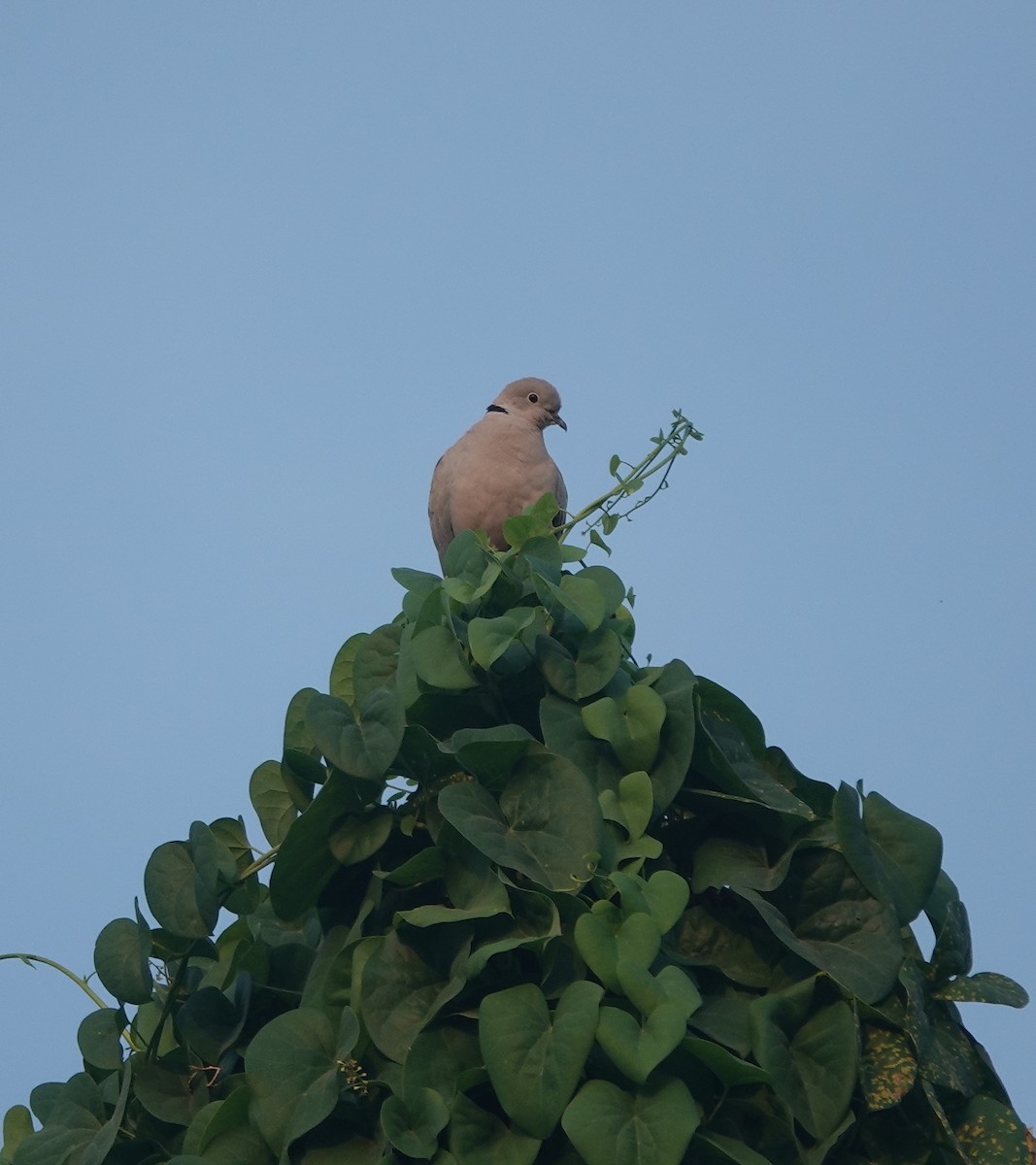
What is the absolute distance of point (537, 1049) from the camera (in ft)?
6.43

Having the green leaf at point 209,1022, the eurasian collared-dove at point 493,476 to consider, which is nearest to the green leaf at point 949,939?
the green leaf at point 209,1022

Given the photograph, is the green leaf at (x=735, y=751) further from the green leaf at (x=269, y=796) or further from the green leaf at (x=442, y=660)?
the green leaf at (x=269, y=796)

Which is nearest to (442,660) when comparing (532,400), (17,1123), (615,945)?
(615,945)

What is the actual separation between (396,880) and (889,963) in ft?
2.50

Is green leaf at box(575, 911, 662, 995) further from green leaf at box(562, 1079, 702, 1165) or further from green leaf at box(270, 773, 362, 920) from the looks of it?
green leaf at box(270, 773, 362, 920)

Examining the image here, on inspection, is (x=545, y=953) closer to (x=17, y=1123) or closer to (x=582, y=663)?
(x=582, y=663)

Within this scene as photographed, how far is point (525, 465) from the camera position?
172 inches

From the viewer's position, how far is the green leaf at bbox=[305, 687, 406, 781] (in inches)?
87.8

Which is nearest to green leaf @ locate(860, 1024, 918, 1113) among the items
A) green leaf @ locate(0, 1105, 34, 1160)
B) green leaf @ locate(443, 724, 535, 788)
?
green leaf @ locate(443, 724, 535, 788)

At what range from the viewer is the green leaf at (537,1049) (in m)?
1.92

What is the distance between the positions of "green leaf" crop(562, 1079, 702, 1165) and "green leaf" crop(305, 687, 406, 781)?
0.60 metres

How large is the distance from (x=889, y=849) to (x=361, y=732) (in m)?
0.87

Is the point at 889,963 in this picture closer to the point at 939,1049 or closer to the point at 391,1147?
the point at 939,1049

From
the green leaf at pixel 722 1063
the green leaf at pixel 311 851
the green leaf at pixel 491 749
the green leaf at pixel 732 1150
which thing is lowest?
the green leaf at pixel 732 1150
